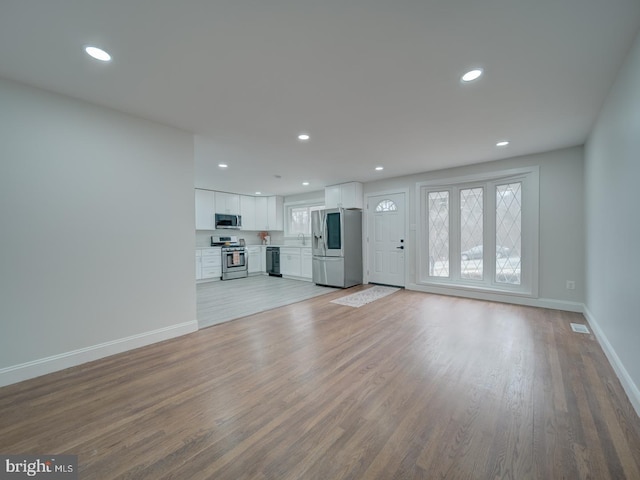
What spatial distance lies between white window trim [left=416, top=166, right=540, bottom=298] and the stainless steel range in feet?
15.8

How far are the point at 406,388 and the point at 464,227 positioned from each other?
3.78m

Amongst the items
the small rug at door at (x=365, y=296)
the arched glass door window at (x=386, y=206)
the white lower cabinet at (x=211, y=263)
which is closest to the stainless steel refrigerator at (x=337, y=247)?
the arched glass door window at (x=386, y=206)

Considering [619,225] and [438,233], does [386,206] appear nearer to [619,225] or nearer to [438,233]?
[438,233]

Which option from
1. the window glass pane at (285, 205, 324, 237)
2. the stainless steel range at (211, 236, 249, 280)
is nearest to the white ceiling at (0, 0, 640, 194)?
the stainless steel range at (211, 236, 249, 280)

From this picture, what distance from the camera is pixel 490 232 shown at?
15.1ft

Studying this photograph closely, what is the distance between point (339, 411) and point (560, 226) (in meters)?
4.37

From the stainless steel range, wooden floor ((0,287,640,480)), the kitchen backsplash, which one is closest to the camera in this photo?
wooden floor ((0,287,640,480))

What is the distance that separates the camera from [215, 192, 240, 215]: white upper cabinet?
24.1ft

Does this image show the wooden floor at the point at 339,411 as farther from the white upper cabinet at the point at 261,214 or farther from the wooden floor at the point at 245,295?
the white upper cabinet at the point at 261,214

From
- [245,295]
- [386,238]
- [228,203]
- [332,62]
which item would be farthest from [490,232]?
[228,203]

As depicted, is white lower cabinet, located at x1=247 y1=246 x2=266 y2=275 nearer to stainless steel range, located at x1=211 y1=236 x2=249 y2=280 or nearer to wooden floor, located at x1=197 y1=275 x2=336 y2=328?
stainless steel range, located at x1=211 y1=236 x2=249 y2=280

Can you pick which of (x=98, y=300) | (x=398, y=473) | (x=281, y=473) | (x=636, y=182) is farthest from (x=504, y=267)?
(x=98, y=300)

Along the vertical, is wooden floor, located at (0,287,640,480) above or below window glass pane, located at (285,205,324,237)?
below

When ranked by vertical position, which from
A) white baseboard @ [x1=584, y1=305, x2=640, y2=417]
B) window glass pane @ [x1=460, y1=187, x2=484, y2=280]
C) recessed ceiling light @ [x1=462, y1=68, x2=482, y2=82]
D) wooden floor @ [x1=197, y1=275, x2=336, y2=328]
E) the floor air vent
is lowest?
wooden floor @ [x1=197, y1=275, x2=336, y2=328]
